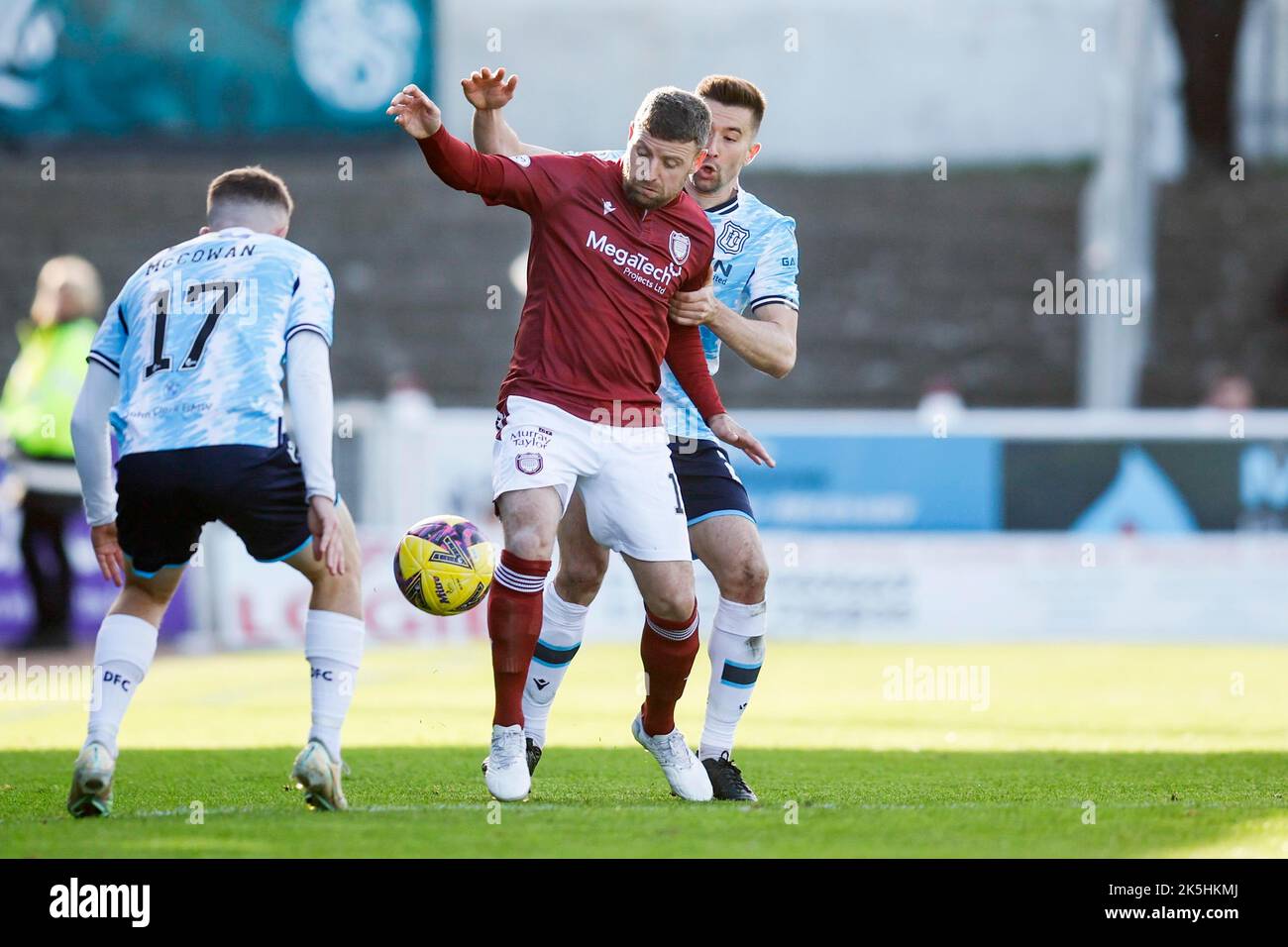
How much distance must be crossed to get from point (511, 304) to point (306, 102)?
373cm

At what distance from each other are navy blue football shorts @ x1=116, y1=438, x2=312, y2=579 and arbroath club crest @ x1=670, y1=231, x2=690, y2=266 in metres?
1.44

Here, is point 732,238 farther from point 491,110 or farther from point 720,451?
point 491,110

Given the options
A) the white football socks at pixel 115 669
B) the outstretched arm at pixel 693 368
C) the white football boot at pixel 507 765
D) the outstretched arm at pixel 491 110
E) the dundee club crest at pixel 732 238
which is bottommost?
the white football boot at pixel 507 765

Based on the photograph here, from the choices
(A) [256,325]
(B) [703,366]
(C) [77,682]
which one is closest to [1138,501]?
(C) [77,682]

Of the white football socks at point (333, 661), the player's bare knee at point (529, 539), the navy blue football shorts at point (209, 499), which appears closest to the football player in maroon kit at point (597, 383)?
the player's bare knee at point (529, 539)

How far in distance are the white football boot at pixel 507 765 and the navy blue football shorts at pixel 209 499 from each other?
917mm

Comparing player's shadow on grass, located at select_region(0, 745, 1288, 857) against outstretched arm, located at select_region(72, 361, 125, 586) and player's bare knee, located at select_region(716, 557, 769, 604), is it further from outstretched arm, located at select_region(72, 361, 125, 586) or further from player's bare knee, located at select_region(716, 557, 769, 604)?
outstretched arm, located at select_region(72, 361, 125, 586)

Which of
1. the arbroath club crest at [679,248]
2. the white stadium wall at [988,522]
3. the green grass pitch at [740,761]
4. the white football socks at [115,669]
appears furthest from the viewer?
the white stadium wall at [988,522]

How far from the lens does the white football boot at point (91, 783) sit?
18.4 ft

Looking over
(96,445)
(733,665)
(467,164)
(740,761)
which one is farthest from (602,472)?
(740,761)

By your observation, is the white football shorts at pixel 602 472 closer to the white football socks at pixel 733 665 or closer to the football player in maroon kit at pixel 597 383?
the football player in maroon kit at pixel 597 383

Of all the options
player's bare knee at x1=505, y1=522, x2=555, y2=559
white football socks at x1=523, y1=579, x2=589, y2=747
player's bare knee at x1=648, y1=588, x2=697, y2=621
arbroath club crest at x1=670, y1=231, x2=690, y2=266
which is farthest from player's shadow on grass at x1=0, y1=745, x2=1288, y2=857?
arbroath club crest at x1=670, y1=231, x2=690, y2=266

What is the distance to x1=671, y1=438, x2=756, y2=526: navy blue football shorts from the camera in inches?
Result: 257

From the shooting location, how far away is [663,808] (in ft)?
19.2
